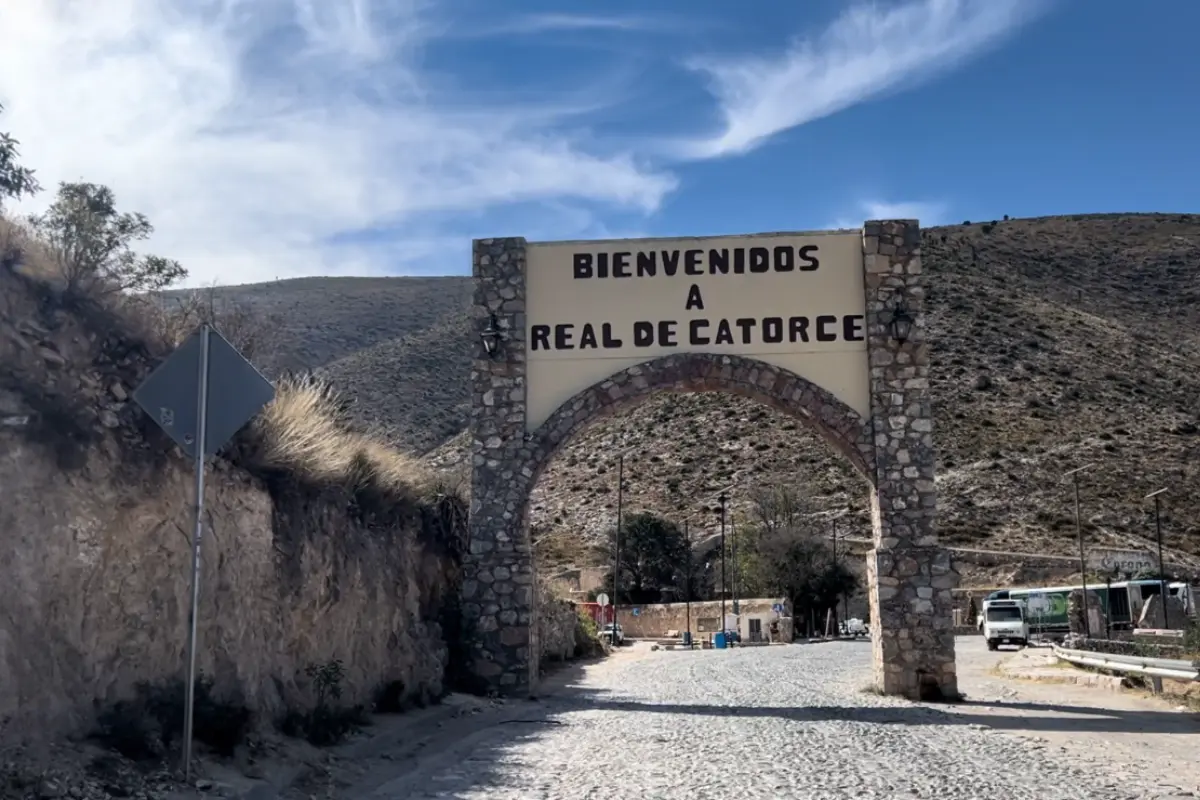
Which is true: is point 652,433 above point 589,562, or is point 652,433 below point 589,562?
above

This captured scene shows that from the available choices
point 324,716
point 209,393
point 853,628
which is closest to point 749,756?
point 324,716

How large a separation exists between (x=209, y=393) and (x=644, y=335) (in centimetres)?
1073

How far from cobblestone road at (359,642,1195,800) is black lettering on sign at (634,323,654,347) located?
17.3 feet

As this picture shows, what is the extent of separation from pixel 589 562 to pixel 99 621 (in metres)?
51.1

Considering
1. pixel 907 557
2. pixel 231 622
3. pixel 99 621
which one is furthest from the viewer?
pixel 907 557

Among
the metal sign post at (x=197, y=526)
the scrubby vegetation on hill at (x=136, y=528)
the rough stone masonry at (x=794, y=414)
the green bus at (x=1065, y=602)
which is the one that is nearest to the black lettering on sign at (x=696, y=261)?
the rough stone masonry at (x=794, y=414)

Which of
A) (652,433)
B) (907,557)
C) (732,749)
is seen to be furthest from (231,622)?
(652,433)

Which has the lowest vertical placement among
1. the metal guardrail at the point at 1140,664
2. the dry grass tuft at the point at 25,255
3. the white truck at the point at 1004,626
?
the white truck at the point at 1004,626

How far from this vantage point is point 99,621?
22.6 ft

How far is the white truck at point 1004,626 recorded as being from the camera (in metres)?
36.1

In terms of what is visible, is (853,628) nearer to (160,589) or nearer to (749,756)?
(749,756)

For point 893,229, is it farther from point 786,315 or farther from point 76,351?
point 76,351

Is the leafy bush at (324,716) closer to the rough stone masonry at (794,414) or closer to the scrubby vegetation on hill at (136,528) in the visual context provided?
the scrubby vegetation on hill at (136,528)

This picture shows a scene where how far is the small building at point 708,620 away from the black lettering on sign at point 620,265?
31055 millimetres
